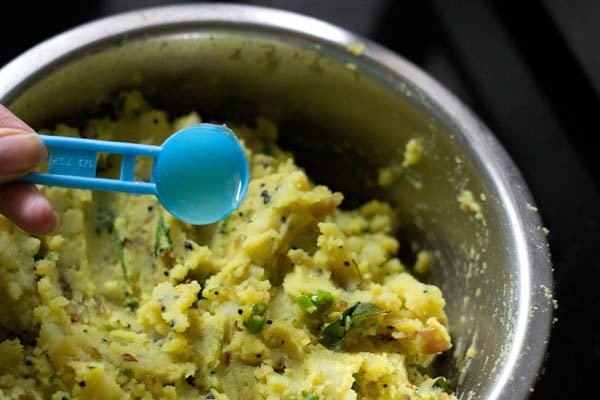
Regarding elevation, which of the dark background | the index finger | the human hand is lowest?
the human hand

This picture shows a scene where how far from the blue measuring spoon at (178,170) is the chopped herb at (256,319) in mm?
176

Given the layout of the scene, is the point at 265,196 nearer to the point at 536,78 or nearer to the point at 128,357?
the point at 128,357

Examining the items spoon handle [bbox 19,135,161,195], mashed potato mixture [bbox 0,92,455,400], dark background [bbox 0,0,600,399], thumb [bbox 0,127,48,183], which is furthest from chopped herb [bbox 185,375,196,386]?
dark background [bbox 0,0,600,399]

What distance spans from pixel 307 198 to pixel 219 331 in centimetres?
30

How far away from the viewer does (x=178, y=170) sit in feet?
3.93

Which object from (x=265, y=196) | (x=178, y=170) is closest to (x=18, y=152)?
(x=178, y=170)

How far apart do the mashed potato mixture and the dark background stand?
0.59 m

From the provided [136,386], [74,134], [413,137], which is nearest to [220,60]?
[74,134]

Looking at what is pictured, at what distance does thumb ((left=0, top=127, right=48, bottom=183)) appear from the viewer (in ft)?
3.42

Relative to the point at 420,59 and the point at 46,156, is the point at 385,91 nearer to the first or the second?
the point at 420,59

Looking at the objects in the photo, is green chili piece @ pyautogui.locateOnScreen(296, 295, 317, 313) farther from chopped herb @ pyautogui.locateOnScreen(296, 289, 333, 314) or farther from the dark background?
the dark background

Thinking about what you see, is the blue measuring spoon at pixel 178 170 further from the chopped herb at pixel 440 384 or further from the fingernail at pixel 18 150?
the chopped herb at pixel 440 384

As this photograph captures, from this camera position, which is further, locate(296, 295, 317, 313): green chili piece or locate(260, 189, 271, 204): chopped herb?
locate(260, 189, 271, 204): chopped herb

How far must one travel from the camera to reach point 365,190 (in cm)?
171
